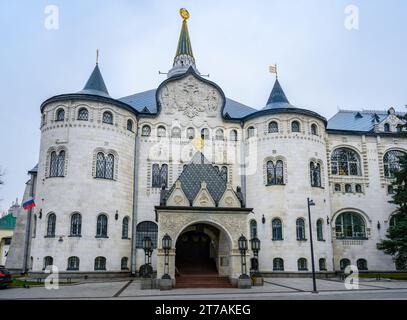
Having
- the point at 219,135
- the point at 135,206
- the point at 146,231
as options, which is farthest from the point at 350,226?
the point at 135,206

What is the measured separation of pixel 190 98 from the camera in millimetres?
33344

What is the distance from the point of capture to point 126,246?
29.2m

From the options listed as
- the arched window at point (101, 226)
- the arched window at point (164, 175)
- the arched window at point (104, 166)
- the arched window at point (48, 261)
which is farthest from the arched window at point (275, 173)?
the arched window at point (48, 261)

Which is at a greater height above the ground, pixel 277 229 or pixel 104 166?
pixel 104 166

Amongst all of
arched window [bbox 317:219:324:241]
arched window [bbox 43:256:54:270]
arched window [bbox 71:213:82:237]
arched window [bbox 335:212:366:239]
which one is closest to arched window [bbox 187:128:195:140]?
arched window [bbox 71:213:82:237]

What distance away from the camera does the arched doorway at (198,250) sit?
25703mm

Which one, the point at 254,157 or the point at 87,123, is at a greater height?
the point at 87,123

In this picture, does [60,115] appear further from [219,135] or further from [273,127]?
[273,127]

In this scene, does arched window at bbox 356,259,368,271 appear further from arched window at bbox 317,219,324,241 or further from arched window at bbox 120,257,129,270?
arched window at bbox 120,257,129,270

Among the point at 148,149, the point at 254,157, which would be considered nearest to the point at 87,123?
the point at 148,149

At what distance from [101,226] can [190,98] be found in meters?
13.5
